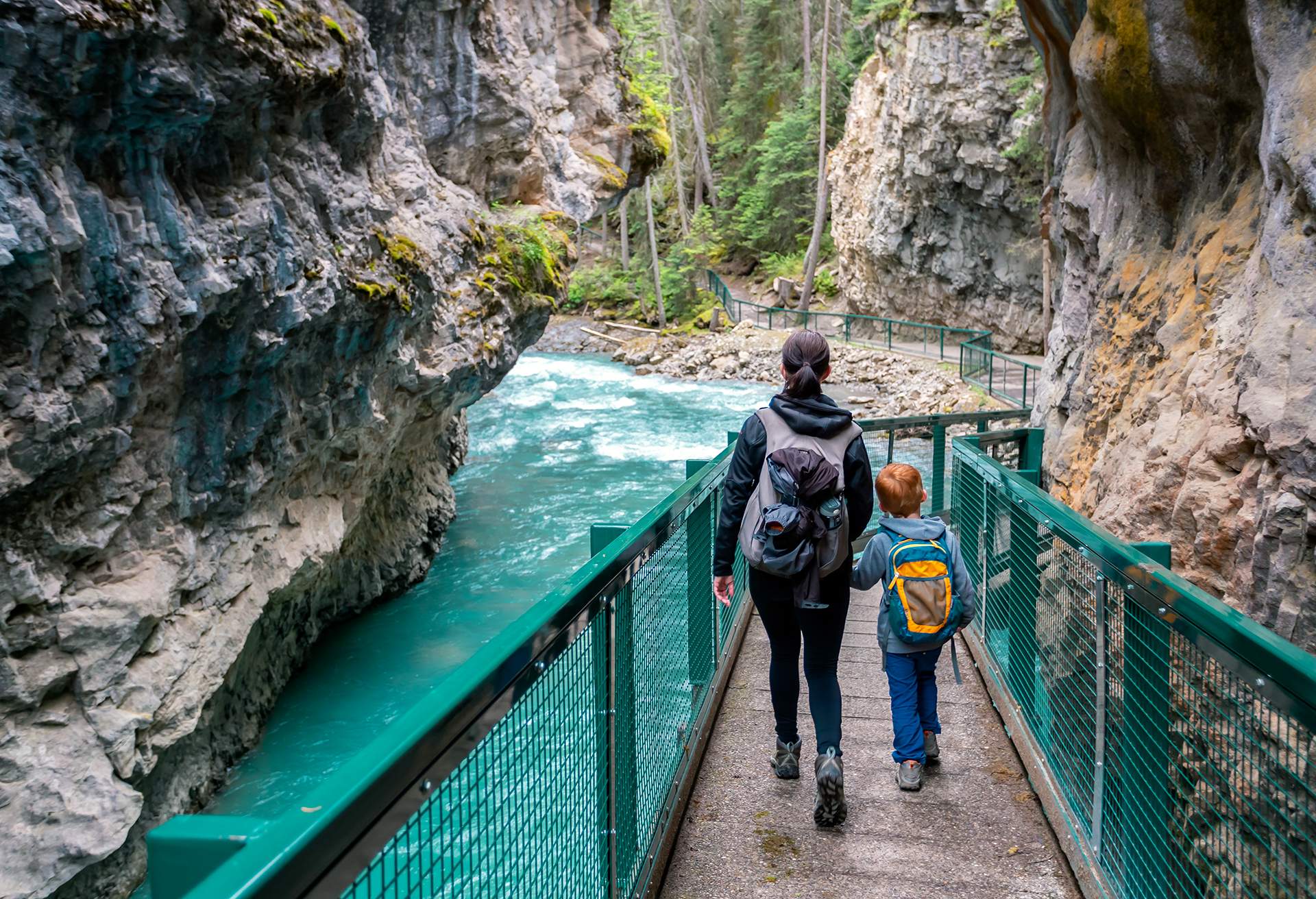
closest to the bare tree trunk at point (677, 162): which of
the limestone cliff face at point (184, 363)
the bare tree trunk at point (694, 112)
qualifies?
the bare tree trunk at point (694, 112)

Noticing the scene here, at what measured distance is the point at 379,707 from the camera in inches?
381

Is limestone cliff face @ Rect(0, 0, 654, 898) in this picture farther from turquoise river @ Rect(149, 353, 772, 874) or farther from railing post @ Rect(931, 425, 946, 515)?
railing post @ Rect(931, 425, 946, 515)

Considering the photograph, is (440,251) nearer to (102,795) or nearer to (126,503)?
(126,503)

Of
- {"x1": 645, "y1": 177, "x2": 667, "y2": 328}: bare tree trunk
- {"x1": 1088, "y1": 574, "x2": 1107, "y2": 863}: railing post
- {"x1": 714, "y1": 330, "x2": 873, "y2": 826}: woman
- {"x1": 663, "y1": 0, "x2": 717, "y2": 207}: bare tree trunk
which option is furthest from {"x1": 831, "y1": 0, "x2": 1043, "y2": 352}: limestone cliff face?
{"x1": 1088, "y1": 574, "x2": 1107, "y2": 863}: railing post

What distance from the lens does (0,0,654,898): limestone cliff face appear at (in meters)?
5.50

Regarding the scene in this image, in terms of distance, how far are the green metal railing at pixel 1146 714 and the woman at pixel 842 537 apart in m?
0.85

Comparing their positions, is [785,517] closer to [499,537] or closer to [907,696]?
[907,696]

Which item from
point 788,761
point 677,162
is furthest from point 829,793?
point 677,162

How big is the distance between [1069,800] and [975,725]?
3.51 feet

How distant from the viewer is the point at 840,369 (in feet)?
99.2

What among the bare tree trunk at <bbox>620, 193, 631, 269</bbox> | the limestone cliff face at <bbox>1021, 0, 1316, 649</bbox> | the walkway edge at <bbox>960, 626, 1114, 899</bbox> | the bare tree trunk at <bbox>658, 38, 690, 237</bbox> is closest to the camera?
the walkway edge at <bbox>960, 626, 1114, 899</bbox>

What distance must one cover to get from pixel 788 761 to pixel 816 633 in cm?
74

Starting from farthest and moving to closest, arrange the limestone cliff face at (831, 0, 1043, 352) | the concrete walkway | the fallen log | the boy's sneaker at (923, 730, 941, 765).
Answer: the fallen log → the limestone cliff face at (831, 0, 1043, 352) → the boy's sneaker at (923, 730, 941, 765) → the concrete walkway

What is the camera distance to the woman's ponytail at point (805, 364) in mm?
3594
